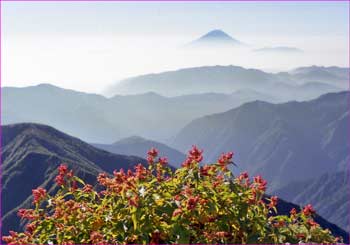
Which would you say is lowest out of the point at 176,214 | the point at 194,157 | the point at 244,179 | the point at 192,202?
the point at 176,214

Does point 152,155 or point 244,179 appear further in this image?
point 152,155

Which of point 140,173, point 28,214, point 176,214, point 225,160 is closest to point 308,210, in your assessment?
point 225,160

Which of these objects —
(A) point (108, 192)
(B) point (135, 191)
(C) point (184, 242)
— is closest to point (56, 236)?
(A) point (108, 192)

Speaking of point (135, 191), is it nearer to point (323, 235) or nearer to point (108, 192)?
point (108, 192)

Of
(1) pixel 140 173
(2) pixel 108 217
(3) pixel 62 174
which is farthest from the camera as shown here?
(3) pixel 62 174

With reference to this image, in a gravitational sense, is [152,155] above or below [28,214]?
above

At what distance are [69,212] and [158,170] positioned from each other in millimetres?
1537

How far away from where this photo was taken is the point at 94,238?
613 centimetres

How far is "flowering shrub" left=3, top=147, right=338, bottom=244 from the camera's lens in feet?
21.1

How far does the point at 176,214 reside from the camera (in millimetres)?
6383

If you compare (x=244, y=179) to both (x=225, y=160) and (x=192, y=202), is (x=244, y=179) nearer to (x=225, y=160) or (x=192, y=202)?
(x=225, y=160)

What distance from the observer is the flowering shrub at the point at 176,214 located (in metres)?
6.45

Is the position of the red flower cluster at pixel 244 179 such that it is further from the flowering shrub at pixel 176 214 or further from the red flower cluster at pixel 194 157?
the red flower cluster at pixel 194 157

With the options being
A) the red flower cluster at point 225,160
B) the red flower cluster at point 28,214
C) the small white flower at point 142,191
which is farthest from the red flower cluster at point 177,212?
the red flower cluster at point 28,214
